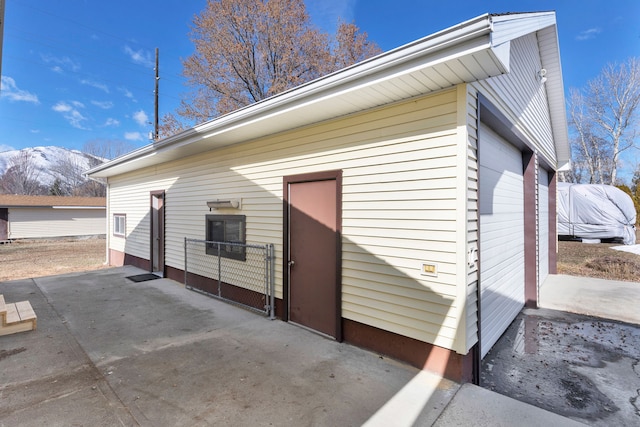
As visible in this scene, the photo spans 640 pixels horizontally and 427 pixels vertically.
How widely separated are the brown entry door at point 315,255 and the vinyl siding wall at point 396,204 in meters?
0.19

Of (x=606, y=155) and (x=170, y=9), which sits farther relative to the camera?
(x=606, y=155)

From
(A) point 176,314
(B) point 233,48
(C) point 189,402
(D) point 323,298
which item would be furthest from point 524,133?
(B) point 233,48

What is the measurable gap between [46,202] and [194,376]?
73.8 feet


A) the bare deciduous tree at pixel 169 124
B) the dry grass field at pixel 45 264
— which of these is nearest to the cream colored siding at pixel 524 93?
the dry grass field at pixel 45 264

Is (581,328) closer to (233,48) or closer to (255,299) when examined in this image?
(255,299)

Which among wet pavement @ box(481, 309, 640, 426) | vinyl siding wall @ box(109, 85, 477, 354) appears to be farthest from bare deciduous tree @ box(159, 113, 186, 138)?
wet pavement @ box(481, 309, 640, 426)

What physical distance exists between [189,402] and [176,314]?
252 centimetres

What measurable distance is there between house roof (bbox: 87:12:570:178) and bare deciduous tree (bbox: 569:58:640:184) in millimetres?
22357

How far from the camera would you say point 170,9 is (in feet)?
40.3

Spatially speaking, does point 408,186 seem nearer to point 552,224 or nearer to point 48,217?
point 552,224

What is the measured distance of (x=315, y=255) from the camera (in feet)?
13.4

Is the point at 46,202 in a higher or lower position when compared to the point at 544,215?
higher

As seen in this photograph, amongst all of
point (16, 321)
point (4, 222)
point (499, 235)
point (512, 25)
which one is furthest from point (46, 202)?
point (512, 25)

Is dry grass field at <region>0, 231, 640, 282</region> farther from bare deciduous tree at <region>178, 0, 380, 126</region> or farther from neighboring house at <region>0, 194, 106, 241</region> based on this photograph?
neighboring house at <region>0, 194, 106, 241</region>
